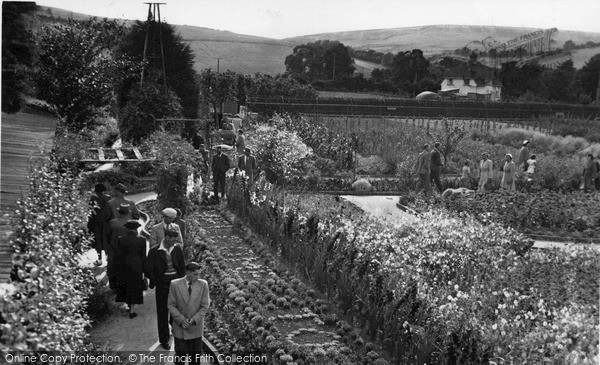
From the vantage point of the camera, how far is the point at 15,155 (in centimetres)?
1020

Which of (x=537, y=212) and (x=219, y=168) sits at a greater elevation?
(x=219, y=168)

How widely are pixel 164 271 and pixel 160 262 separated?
4.1 inches

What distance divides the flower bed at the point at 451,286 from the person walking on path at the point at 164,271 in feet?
6.15

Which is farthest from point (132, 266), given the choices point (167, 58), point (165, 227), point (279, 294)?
point (167, 58)

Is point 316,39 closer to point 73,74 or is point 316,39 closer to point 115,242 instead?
point 73,74

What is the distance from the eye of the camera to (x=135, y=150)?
55.6ft

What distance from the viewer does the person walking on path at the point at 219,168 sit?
13.9m

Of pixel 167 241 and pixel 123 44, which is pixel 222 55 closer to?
pixel 123 44

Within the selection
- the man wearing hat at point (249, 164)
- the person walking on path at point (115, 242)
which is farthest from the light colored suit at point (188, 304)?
the man wearing hat at point (249, 164)

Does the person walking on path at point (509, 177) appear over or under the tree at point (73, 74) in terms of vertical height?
under

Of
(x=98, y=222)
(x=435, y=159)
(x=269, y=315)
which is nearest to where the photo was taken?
(x=269, y=315)

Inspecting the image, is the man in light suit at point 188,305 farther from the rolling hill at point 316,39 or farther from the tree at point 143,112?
Answer: the rolling hill at point 316,39

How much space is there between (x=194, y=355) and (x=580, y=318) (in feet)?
11.5

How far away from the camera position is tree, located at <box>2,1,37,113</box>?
10617 millimetres
